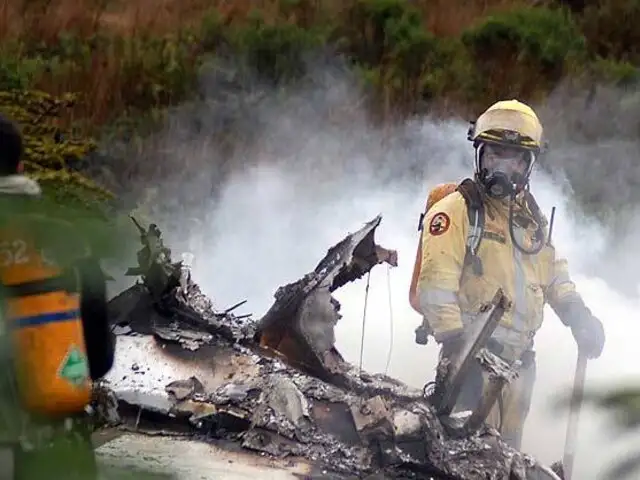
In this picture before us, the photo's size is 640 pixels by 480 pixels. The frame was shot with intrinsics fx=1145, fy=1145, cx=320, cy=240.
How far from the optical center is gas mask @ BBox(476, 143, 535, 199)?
14.4ft

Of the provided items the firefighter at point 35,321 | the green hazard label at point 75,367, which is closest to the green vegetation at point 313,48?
the green hazard label at point 75,367

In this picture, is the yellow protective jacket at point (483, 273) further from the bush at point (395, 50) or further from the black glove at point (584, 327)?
the bush at point (395, 50)

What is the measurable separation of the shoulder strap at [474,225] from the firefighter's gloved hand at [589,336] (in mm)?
650

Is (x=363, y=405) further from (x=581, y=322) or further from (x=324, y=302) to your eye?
(x=581, y=322)

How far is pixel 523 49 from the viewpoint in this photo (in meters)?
9.93

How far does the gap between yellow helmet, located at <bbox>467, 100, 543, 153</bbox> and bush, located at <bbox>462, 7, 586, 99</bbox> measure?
5.14 meters

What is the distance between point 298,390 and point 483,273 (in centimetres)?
86

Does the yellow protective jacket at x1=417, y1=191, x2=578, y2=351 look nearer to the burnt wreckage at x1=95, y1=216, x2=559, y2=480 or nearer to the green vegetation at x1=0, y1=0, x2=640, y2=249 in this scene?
the burnt wreckage at x1=95, y1=216, x2=559, y2=480

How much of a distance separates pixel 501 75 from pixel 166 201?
357 centimetres

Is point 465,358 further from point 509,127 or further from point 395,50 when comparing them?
point 395,50

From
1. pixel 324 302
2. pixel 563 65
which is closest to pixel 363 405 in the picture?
pixel 324 302

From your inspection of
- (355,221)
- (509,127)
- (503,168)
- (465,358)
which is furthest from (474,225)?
(355,221)

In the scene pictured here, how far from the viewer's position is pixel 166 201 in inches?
298

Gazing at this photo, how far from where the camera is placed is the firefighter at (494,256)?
429 centimetres
